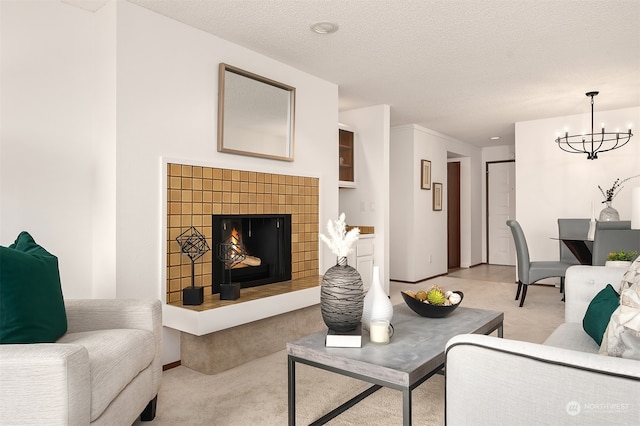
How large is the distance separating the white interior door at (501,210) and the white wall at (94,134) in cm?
673

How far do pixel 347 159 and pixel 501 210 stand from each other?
4.28 m

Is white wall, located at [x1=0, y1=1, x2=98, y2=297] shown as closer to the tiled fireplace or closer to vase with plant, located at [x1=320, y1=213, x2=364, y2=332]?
the tiled fireplace

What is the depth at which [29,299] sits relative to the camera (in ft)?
5.33

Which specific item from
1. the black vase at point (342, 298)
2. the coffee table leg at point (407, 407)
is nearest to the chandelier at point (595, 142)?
the black vase at point (342, 298)

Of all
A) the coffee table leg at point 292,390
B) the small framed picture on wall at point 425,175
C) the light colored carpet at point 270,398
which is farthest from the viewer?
the small framed picture on wall at point 425,175

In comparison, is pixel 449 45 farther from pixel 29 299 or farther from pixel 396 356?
pixel 29 299

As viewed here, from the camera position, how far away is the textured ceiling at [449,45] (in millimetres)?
2742

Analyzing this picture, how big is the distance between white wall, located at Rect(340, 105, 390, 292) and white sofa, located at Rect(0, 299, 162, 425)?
339cm

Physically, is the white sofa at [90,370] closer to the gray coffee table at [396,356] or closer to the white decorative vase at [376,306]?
the gray coffee table at [396,356]

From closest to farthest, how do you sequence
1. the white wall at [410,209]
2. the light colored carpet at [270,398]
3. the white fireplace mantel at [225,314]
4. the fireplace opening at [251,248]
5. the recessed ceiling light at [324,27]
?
the light colored carpet at [270,398], the white fireplace mantel at [225,314], the recessed ceiling light at [324,27], the fireplace opening at [251,248], the white wall at [410,209]

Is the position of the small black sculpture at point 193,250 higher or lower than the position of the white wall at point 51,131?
lower

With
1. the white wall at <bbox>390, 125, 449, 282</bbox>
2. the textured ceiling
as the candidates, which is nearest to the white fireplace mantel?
the textured ceiling

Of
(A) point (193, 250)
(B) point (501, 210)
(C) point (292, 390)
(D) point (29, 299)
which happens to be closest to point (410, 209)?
(B) point (501, 210)

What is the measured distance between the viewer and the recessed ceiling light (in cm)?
296
